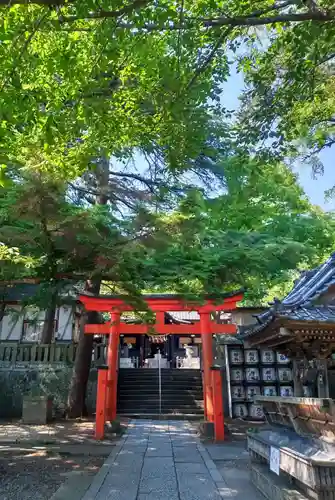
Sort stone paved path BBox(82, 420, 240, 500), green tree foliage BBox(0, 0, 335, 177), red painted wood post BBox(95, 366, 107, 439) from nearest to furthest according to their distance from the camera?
green tree foliage BBox(0, 0, 335, 177) < stone paved path BBox(82, 420, 240, 500) < red painted wood post BBox(95, 366, 107, 439)

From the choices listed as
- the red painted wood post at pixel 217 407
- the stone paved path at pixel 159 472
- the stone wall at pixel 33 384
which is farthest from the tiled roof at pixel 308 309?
the stone wall at pixel 33 384

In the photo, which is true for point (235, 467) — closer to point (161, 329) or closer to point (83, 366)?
point (161, 329)

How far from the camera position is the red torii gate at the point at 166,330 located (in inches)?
413

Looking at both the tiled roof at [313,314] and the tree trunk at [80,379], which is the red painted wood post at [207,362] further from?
the tiled roof at [313,314]

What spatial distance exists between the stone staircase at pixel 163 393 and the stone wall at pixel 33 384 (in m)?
1.85

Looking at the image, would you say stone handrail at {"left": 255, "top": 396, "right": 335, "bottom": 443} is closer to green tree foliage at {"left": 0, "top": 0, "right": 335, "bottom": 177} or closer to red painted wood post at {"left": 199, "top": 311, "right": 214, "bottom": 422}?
green tree foliage at {"left": 0, "top": 0, "right": 335, "bottom": 177}

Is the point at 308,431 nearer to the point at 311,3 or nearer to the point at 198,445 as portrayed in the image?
the point at 198,445

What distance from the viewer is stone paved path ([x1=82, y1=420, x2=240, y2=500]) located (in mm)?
5789

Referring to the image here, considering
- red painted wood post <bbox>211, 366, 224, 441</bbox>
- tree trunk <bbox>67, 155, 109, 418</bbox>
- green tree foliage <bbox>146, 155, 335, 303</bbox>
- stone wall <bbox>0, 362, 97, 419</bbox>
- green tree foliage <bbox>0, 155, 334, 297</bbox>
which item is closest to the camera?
green tree foliage <bbox>0, 155, 334, 297</bbox>

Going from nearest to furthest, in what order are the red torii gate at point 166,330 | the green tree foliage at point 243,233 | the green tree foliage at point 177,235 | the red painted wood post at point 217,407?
1. the green tree foliage at point 177,235
2. the green tree foliage at point 243,233
3. the red painted wood post at point 217,407
4. the red torii gate at point 166,330

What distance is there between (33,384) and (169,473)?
30.8 feet

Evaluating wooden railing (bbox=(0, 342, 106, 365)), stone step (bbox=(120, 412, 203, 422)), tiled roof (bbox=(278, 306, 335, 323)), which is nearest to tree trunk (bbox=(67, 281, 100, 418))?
wooden railing (bbox=(0, 342, 106, 365))

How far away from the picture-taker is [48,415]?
522 inches

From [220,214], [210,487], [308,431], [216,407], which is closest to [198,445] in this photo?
[216,407]
